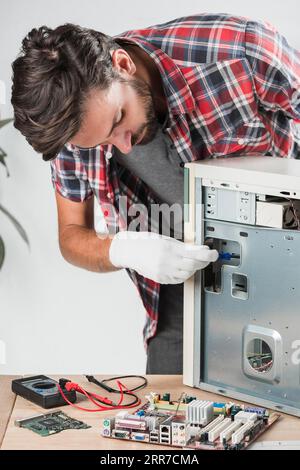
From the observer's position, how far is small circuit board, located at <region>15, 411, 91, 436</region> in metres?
1.18

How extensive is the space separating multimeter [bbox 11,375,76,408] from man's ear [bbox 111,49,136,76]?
1.81 feet

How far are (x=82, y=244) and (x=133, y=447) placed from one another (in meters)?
0.53

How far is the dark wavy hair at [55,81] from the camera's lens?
1215 mm

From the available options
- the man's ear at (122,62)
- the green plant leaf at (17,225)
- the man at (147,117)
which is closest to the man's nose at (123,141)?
the man at (147,117)

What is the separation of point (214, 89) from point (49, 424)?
68 centimetres

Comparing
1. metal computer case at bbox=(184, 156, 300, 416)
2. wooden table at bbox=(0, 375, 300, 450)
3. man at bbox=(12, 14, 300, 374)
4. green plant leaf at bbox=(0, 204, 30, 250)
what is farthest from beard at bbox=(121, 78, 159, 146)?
green plant leaf at bbox=(0, 204, 30, 250)

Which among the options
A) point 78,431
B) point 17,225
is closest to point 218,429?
point 78,431

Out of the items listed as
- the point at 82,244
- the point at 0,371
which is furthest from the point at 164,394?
the point at 0,371

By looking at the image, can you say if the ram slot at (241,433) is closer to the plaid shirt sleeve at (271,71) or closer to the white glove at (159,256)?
the white glove at (159,256)

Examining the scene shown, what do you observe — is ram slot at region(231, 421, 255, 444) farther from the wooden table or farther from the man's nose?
the man's nose

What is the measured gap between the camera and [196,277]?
134 cm

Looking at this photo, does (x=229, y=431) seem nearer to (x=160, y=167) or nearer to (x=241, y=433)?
(x=241, y=433)

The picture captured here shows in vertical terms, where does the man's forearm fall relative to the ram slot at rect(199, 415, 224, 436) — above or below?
above

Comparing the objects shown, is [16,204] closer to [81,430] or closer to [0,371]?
[0,371]
